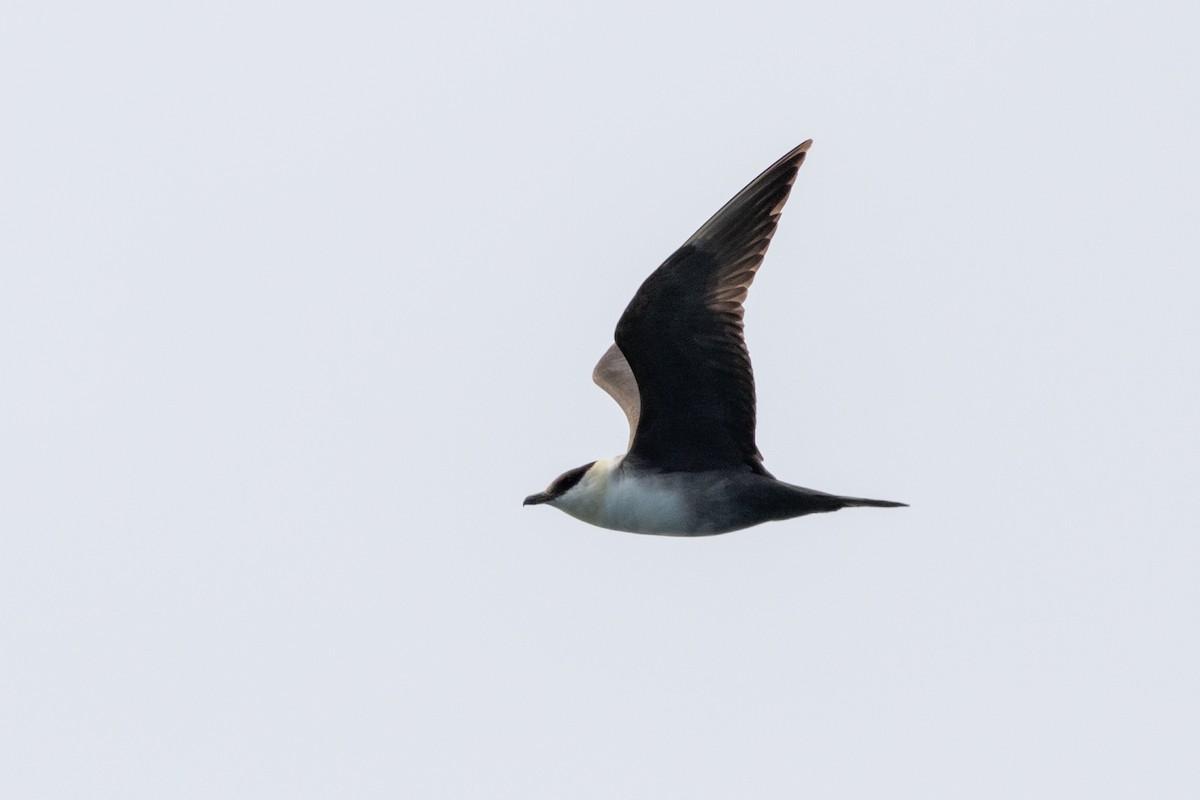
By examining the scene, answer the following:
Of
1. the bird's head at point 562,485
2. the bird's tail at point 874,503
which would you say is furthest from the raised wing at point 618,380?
the bird's tail at point 874,503

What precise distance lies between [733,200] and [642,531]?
106 inches

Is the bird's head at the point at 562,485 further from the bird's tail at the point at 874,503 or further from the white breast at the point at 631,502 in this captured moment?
the bird's tail at the point at 874,503

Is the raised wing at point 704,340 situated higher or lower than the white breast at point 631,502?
higher

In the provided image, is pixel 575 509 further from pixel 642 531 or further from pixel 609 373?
pixel 609 373

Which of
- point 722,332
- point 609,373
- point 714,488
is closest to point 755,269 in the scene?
point 722,332

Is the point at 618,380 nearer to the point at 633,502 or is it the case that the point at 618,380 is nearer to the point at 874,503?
the point at 633,502

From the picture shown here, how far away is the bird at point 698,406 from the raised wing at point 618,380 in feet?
5.44

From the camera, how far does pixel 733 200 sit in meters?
16.7

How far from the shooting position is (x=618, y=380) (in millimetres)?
19562

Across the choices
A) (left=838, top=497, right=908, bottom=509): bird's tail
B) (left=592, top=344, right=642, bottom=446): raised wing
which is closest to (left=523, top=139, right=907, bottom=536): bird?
(left=838, top=497, right=908, bottom=509): bird's tail

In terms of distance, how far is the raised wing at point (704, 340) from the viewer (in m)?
16.5

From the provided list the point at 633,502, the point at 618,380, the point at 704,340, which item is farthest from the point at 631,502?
the point at 618,380

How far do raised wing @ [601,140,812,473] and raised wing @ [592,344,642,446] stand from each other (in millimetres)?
1942

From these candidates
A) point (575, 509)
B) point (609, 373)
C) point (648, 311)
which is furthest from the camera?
point (609, 373)
